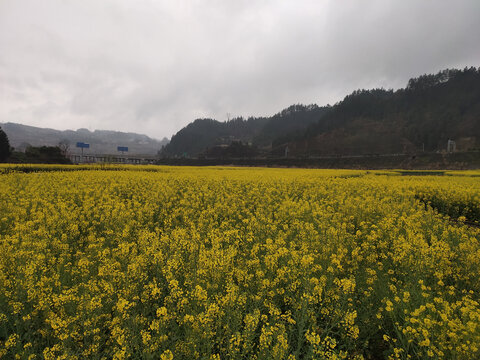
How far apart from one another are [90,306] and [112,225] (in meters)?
4.08

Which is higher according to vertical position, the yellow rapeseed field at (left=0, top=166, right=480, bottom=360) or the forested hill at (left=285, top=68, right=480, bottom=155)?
the forested hill at (left=285, top=68, right=480, bottom=155)

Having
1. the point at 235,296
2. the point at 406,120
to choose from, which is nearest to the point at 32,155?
the point at 235,296

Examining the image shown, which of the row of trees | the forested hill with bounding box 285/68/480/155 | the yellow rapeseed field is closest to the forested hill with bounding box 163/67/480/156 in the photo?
the forested hill with bounding box 285/68/480/155

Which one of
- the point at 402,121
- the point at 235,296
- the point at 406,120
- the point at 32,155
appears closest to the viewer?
the point at 235,296

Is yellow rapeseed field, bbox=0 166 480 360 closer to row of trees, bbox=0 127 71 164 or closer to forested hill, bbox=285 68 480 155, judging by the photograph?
row of trees, bbox=0 127 71 164

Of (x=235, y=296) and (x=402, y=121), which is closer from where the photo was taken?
(x=235, y=296)

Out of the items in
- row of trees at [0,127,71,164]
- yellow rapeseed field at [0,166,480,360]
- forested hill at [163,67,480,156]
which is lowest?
yellow rapeseed field at [0,166,480,360]

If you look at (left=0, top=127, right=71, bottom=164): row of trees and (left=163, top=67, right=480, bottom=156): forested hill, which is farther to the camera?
(left=163, top=67, right=480, bottom=156): forested hill

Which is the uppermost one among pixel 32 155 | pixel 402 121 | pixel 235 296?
pixel 402 121

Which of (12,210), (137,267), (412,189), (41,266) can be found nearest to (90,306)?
(137,267)

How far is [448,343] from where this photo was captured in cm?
292

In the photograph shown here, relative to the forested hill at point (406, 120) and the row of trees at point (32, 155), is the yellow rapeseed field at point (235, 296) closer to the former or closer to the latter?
the row of trees at point (32, 155)

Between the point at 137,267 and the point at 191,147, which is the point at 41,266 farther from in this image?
the point at 191,147

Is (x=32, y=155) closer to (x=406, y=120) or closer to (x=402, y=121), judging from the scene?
(x=402, y=121)
